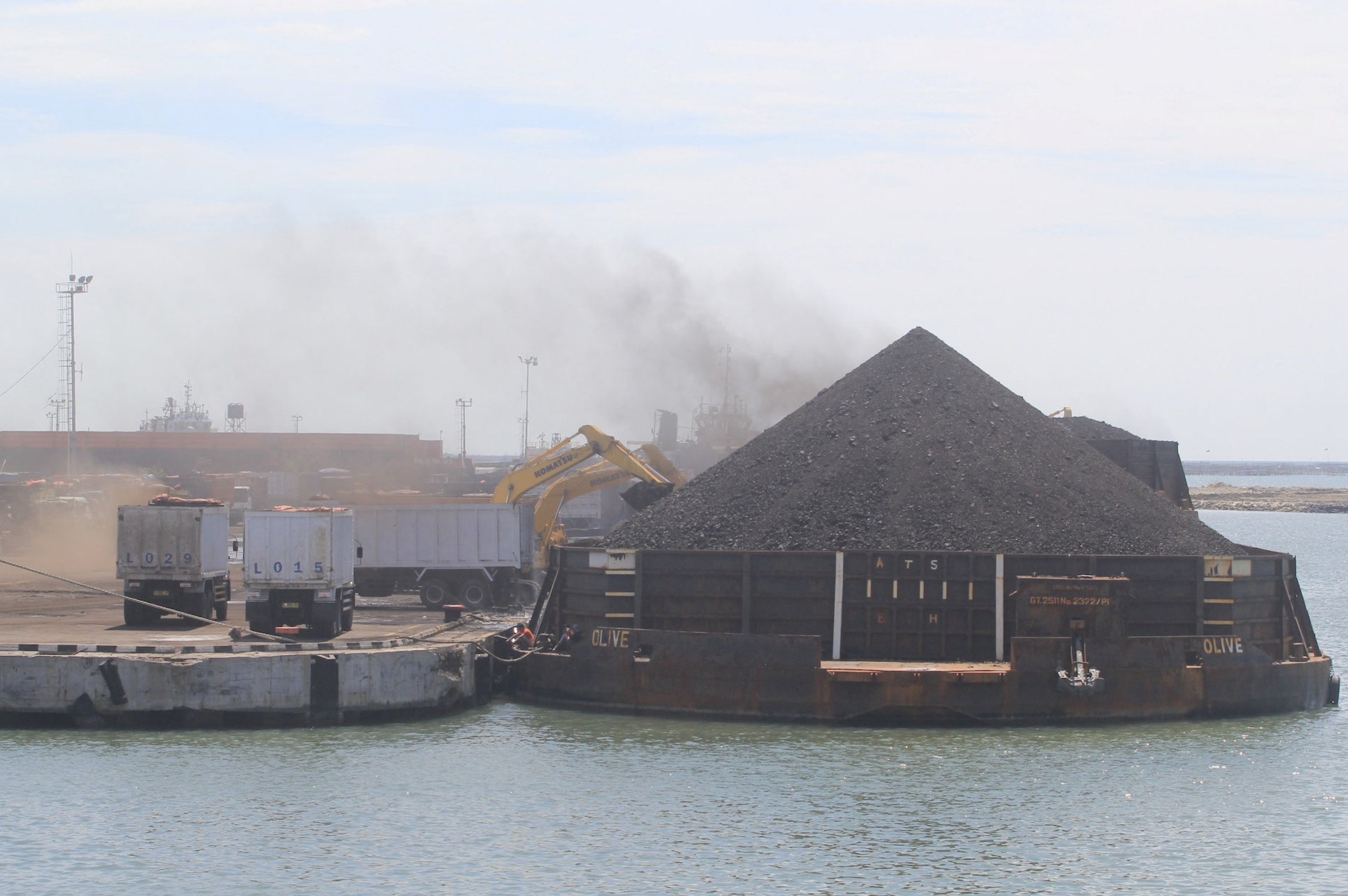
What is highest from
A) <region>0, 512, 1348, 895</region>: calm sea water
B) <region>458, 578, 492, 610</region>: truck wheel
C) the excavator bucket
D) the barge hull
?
the excavator bucket

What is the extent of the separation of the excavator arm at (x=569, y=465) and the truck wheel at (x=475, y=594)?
5456 mm

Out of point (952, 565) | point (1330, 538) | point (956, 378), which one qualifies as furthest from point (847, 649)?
point (1330, 538)

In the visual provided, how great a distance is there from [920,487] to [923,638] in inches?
152

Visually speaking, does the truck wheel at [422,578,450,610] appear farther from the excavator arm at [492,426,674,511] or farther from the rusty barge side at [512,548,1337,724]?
the rusty barge side at [512,548,1337,724]

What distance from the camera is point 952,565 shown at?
1140 inches

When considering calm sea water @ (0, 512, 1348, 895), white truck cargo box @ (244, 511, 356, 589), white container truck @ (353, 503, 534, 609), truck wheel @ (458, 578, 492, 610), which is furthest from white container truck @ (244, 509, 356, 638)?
truck wheel @ (458, 578, 492, 610)

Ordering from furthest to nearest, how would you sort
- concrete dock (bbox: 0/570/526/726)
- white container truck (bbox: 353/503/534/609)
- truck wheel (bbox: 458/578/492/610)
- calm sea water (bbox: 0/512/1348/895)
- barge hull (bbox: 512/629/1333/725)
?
truck wheel (bbox: 458/578/492/610)
white container truck (bbox: 353/503/534/609)
barge hull (bbox: 512/629/1333/725)
concrete dock (bbox: 0/570/526/726)
calm sea water (bbox: 0/512/1348/895)

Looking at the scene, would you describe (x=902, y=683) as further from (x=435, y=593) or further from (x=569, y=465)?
(x=569, y=465)

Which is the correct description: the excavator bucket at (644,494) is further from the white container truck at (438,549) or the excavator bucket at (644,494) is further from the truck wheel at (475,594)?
the truck wheel at (475,594)

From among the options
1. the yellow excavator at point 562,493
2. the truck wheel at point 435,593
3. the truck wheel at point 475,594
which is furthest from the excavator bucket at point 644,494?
the truck wheel at point 435,593

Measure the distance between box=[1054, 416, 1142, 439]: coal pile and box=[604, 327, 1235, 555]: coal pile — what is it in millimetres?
11317

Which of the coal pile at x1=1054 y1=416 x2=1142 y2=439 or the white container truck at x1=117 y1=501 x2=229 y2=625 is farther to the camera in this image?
the coal pile at x1=1054 y1=416 x2=1142 y2=439

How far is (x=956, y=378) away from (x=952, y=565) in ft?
25.7

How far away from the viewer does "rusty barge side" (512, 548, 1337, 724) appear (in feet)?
90.5
